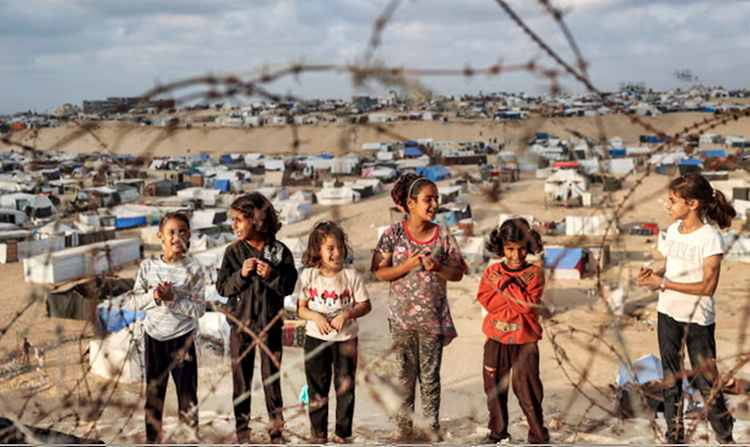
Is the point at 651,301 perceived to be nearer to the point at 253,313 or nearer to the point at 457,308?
the point at 457,308

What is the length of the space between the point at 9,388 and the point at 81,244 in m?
11.6

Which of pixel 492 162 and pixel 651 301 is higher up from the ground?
pixel 492 162

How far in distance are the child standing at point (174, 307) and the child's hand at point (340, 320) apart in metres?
0.66

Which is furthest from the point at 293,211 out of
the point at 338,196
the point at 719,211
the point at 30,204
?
the point at 719,211

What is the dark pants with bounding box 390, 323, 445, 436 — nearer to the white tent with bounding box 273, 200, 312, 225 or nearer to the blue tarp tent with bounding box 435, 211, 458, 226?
the blue tarp tent with bounding box 435, 211, 458, 226

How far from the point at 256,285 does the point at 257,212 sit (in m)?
0.35

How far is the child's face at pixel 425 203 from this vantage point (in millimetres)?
3604

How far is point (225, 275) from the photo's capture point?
3.58 m

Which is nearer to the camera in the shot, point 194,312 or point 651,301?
point 194,312

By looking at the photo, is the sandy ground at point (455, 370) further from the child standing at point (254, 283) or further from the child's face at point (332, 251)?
the child's face at point (332, 251)

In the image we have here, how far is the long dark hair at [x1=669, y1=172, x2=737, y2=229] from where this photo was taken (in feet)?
11.0

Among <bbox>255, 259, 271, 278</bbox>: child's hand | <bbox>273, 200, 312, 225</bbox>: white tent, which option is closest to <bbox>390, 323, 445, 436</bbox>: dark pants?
<bbox>255, 259, 271, 278</bbox>: child's hand

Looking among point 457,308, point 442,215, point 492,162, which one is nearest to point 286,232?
point 442,215

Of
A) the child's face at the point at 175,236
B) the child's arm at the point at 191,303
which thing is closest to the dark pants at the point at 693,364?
the child's arm at the point at 191,303
